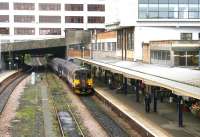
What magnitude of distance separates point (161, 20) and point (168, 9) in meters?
1.47

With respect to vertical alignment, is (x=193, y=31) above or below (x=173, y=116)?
above

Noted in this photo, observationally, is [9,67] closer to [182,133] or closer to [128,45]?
[128,45]

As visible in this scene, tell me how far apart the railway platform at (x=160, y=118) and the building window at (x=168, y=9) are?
18.7 metres

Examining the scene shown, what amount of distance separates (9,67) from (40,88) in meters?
40.6

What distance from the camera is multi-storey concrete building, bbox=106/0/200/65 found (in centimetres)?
6034

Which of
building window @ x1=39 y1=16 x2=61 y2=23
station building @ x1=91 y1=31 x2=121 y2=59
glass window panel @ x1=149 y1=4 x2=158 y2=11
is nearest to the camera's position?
glass window panel @ x1=149 y1=4 x2=158 y2=11

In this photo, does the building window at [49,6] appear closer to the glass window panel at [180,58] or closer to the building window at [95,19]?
the building window at [95,19]

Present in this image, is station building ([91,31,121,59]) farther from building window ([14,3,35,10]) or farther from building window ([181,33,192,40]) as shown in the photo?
building window ([14,3,35,10])

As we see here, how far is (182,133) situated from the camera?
2720 centimetres

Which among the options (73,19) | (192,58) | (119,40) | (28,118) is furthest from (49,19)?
(28,118)

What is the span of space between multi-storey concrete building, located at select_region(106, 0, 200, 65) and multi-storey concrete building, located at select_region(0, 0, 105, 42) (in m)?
58.0

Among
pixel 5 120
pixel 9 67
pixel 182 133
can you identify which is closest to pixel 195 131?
pixel 182 133

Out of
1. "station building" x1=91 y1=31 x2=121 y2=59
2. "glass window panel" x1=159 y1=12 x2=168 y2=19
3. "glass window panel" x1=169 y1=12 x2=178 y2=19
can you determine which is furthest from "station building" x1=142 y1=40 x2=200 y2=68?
"station building" x1=91 y1=31 x2=121 y2=59

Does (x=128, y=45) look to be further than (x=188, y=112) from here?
Yes
